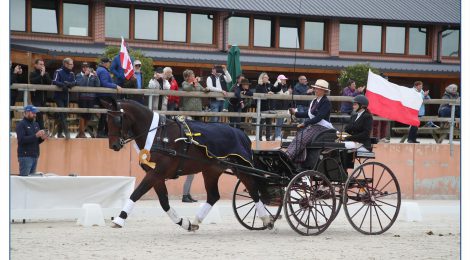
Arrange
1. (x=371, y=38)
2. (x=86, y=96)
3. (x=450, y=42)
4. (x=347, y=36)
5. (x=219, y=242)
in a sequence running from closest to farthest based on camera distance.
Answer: (x=219, y=242) < (x=86, y=96) < (x=450, y=42) < (x=371, y=38) < (x=347, y=36)

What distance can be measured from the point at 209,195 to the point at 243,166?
2.25 feet

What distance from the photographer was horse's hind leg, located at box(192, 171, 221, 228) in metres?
12.6

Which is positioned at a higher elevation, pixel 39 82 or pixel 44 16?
pixel 44 16

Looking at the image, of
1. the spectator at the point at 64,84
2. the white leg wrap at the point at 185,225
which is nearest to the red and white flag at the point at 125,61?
the spectator at the point at 64,84

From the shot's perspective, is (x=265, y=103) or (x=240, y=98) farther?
Answer: (x=265, y=103)

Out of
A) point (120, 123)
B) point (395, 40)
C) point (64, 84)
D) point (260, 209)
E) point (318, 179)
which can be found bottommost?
point (260, 209)

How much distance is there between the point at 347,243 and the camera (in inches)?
456

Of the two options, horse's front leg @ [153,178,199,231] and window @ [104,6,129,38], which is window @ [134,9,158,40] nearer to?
window @ [104,6,129,38]

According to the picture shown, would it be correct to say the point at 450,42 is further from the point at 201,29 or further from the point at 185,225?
the point at 185,225

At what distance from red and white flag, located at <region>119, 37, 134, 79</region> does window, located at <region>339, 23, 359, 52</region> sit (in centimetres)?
2209

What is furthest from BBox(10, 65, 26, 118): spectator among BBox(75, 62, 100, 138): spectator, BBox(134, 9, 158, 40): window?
BBox(134, 9, 158, 40): window

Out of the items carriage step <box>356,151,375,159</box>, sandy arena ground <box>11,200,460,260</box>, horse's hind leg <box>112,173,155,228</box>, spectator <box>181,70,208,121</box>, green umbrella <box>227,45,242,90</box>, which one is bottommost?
sandy arena ground <box>11,200,460,260</box>

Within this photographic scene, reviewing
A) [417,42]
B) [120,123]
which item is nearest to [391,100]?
[120,123]

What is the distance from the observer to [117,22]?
32.7 m
